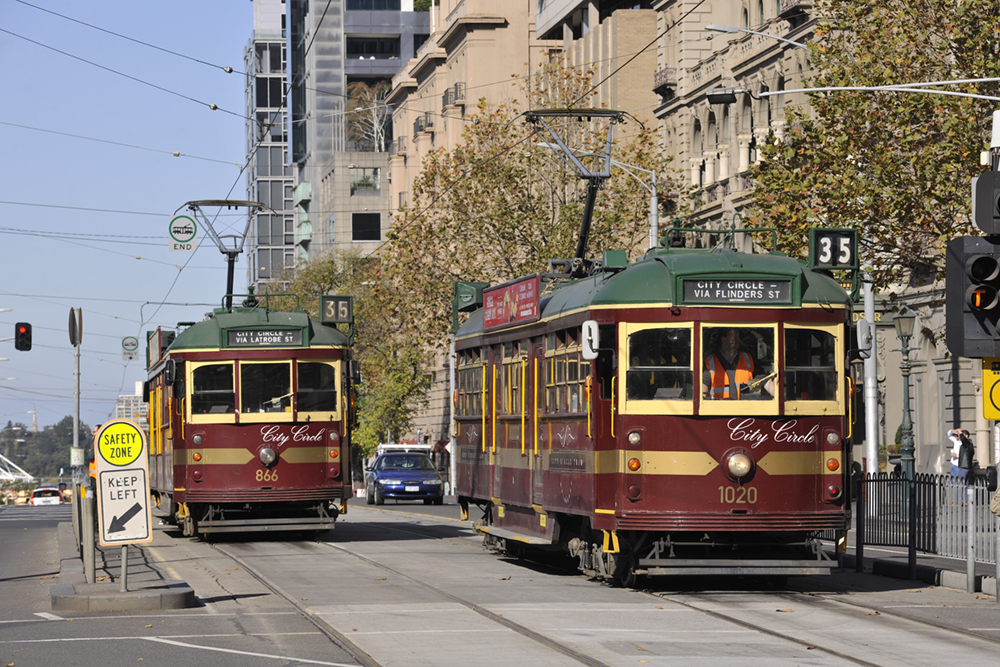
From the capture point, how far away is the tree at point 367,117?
113 m

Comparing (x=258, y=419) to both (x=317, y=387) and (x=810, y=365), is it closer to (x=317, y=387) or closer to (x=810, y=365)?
(x=317, y=387)

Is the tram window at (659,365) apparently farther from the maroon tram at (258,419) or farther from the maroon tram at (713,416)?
the maroon tram at (258,419)

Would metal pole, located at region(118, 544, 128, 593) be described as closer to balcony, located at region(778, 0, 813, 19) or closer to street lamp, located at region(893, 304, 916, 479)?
street lamp, located at region(893, 304, 916, 479)

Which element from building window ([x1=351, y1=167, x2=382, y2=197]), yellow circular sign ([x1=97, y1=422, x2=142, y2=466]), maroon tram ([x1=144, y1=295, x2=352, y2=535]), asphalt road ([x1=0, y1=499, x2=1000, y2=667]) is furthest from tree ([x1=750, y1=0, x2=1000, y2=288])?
building window ([x1=351, y1=167, x2=382, y2=197])

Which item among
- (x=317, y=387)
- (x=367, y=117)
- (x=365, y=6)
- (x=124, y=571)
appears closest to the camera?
(x=124, y=571)

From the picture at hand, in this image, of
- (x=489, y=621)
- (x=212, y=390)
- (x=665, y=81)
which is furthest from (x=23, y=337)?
(x=489, y=621)

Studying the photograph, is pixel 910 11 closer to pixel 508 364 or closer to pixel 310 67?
pixel 508 364

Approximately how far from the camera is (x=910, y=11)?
87.7 ft

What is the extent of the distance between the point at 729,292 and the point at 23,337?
28.0 m

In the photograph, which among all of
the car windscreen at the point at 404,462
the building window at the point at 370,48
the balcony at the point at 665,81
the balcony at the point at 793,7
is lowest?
the car windscreen at the point at 404,462

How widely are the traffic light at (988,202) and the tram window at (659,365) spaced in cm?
308

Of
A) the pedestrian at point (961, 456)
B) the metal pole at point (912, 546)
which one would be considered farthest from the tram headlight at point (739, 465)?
the pedestrian at point (961, 456)

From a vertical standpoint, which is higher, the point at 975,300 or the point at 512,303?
the point at 512,303

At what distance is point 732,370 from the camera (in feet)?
54.6
